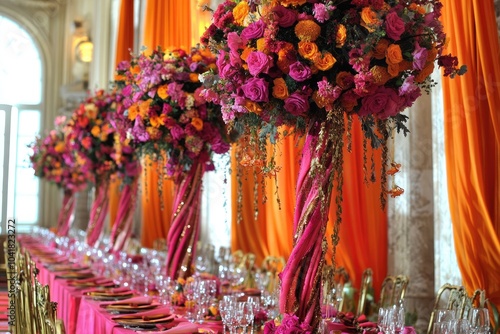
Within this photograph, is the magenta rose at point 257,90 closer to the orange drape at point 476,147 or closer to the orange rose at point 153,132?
the orange drape at point 476,147

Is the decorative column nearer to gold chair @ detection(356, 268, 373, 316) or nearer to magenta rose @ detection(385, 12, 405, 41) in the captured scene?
gold chair @ detection(356, 268, 373, 316)

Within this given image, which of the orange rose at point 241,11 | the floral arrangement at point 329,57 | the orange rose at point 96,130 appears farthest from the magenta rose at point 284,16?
the orange rose at point 96,130

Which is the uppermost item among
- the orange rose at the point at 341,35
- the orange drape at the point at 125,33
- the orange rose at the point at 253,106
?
Result: the orange drape at the point at 125,33

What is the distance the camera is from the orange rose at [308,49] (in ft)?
10.3

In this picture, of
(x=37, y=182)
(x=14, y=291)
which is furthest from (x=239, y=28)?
(x=37, y=182)

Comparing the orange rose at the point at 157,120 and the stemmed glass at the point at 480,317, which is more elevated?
the orange rose at the point at 157,120

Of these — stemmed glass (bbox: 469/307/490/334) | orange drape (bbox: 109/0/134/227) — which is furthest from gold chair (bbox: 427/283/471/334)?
orange drape (bbox: 109/0/134/227)

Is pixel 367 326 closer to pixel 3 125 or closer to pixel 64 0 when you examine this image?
pixel 3 125

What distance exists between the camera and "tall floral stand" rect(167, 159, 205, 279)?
5.48m

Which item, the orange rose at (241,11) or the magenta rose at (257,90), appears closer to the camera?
the magenta rose at (257,90)

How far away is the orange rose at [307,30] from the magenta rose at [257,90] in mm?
254

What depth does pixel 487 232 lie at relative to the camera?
15.2 ft

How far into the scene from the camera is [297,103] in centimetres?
320

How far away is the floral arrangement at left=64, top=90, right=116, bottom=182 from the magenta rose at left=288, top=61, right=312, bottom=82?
5214mm
